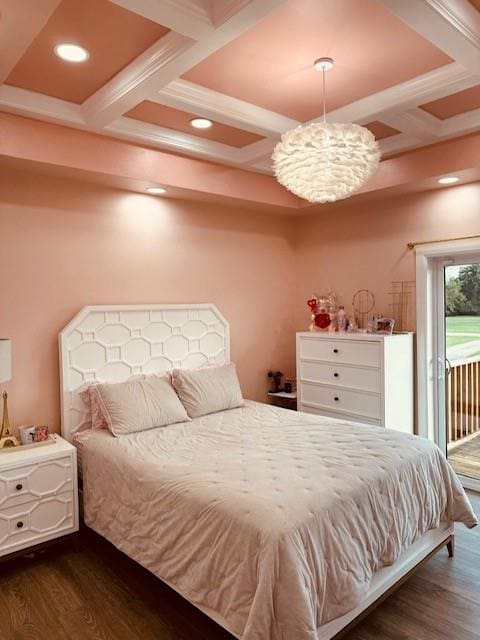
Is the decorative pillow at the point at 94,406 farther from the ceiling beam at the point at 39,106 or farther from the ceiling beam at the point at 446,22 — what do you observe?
the ceiling beam at the point at 446,22

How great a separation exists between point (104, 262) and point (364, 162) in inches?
84.7

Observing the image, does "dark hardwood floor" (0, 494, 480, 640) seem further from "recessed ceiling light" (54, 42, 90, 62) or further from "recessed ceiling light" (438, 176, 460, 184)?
"recessed ceiling light" (54, 42, 90, 62)

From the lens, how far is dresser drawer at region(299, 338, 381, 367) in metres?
3.81

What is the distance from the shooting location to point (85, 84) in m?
2.61

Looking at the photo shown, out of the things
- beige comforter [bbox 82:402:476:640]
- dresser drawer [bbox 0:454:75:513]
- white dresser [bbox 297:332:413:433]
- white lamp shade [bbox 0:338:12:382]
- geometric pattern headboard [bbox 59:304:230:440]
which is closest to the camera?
beige comforter [bbox 82:402:476:640]

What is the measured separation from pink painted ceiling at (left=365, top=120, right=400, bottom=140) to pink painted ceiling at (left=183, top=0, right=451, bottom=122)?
0.44 metres

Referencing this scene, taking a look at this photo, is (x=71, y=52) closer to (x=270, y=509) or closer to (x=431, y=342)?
(x=270, y=509)

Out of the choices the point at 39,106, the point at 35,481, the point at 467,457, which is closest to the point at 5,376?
the point at 35,481

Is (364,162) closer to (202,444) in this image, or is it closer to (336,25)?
(336,25)

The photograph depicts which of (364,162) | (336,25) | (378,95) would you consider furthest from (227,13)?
(378,95)

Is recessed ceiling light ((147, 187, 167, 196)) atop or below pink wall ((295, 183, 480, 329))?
atop

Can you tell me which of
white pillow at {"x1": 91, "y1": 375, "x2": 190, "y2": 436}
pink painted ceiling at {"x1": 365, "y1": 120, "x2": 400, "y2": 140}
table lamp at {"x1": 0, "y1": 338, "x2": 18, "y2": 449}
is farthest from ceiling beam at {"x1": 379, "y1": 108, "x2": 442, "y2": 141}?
table lamp at {"x1": 0, "y1": 338, "x2": 18, "y2": 449}

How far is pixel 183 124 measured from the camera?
127 inches

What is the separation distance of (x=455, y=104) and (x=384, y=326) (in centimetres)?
182
